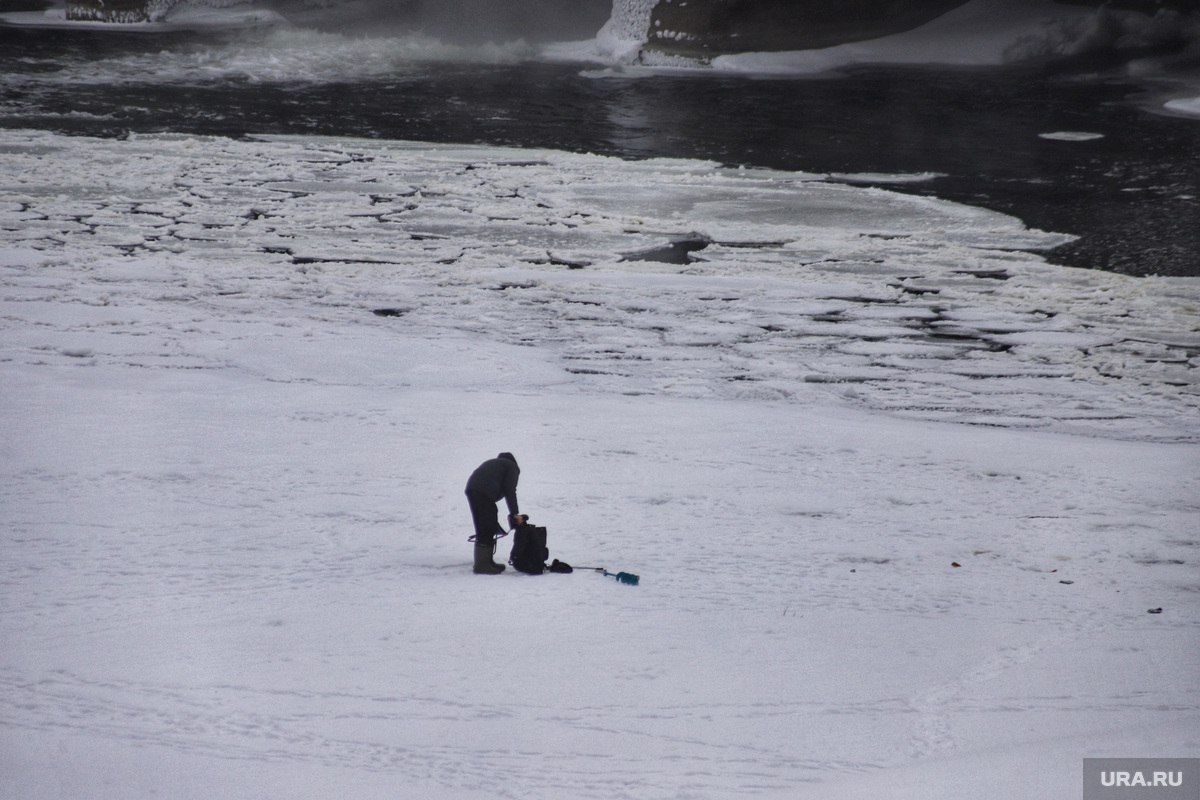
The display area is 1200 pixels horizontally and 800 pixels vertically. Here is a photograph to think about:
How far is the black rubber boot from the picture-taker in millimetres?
4043

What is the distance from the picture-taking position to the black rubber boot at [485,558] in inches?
159

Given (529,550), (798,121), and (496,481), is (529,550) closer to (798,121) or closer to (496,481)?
(496,481)

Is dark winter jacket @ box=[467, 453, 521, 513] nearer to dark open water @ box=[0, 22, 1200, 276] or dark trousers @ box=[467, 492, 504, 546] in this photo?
dark trousers @ box=[467, 492, 504, 546]

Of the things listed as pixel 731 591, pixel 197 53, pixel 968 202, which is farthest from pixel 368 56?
pixel 731 591

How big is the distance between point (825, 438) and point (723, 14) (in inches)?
619

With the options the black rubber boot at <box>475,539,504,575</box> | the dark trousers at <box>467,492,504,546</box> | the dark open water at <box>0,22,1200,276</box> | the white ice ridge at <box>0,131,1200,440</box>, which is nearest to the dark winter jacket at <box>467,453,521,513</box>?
the dark trousers at <box>467,492,504,546</box>

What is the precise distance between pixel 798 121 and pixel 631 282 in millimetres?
7628

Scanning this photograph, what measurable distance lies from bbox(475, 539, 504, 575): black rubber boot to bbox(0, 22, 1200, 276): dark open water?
5.89m

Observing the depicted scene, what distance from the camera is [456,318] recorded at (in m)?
7.02

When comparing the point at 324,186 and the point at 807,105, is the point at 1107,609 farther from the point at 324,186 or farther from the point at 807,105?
the point at 807,105

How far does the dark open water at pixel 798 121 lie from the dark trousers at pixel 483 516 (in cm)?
588

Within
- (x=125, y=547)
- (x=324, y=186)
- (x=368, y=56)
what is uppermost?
(x=368, y=56)

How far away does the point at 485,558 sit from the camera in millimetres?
4051

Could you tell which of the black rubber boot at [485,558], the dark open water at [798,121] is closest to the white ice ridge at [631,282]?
the dark open water at [798,121]
